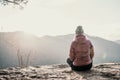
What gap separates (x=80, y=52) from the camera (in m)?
11.5

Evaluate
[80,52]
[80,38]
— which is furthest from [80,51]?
[80,38]

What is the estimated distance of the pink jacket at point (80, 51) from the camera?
37.6ft

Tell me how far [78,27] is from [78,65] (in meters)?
1.63

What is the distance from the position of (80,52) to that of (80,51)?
0.14 feet

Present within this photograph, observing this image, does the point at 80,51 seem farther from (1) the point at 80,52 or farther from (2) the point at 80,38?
(2) the point at 80,38

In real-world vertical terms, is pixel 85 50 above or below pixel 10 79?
above

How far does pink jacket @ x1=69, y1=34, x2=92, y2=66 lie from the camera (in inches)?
451

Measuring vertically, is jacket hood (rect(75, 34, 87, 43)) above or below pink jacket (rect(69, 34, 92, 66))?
above

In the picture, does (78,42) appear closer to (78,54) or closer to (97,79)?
(78,54)

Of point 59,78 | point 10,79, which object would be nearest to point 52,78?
point 59,78

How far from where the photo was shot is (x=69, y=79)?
9195 mm

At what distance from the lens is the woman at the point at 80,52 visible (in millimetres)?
11445

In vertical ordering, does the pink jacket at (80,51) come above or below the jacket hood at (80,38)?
below

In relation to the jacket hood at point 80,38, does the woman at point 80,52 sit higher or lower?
lower
